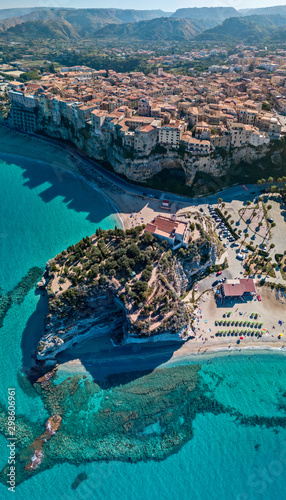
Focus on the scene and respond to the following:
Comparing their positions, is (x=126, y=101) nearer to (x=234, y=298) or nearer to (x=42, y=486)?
(x=234, y=298)

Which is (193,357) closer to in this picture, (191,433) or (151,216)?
(191,433)

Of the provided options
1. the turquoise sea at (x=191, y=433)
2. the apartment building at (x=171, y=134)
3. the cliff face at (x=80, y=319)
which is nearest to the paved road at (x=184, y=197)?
the apartment building at (x=171, y=134)

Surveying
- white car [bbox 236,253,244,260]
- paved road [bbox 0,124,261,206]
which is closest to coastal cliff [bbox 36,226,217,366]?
white car [bbox 236,253,244,260]

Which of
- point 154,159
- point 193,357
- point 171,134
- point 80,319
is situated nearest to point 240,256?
A: point 193,357

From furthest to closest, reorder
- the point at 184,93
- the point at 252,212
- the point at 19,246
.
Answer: the point at 184,93, the point at 252,212, the point at 19,246

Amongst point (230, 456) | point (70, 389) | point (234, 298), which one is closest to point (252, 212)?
point (234, 298)

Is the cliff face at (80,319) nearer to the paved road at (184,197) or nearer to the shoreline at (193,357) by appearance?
the shoreline at (193,357)
